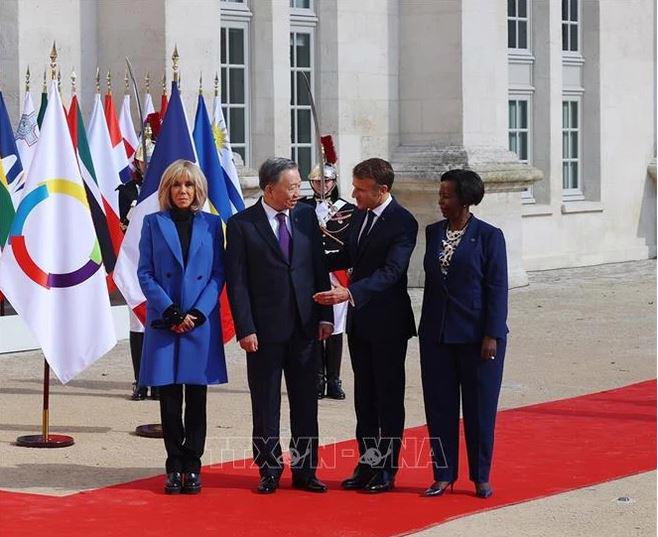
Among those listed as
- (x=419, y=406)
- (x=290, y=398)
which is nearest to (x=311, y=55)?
(x=419, y=406)

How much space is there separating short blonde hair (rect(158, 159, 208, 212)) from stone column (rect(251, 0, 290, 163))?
32.3ft

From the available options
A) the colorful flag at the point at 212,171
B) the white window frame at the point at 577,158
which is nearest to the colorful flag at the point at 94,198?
Answer: the colorful flag at the point at 212,171

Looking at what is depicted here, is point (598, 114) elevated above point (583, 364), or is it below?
above

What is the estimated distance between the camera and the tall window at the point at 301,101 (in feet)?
62.4

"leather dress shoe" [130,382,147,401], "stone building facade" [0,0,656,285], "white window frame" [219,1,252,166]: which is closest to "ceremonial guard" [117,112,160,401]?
"leather dress shoe" [130,382,147,401]

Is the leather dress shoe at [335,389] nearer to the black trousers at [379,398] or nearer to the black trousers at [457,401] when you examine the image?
the black trousers at [379,398]

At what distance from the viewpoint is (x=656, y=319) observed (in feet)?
54.3

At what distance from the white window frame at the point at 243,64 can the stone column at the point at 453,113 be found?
1916 millimetres

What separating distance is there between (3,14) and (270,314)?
7.91 metres

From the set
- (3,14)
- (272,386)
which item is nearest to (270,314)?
(272,386)

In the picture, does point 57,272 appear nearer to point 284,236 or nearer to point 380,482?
Result: point 284,236

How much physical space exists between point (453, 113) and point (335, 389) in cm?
847

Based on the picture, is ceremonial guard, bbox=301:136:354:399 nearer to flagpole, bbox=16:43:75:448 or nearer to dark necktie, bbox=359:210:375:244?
flagpole, bbox=16:43:75:448

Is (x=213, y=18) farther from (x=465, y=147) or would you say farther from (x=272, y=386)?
(x=272, y=386)
